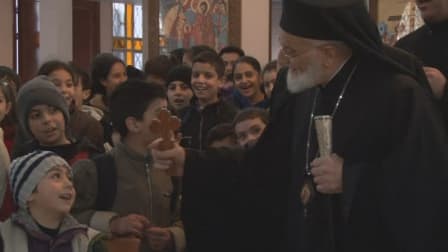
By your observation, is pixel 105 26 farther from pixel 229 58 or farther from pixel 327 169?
pixel 327 169

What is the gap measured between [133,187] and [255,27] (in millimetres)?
6542

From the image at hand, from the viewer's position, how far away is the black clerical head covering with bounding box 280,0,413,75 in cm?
276

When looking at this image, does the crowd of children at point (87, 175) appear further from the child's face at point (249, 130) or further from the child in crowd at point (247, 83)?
the child in crowd at point (247, 83)

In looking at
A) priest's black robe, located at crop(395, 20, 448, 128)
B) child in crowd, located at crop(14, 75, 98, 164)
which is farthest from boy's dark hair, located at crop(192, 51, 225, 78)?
priest's black robe, located at crop(395, 20, 448, 128)

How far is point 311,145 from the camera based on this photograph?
305 centimetres

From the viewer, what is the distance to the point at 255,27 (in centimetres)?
1004

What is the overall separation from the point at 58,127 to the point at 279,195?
1.51 m

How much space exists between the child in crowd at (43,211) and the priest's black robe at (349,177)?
0.49 metres

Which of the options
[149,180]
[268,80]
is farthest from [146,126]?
[268,80]

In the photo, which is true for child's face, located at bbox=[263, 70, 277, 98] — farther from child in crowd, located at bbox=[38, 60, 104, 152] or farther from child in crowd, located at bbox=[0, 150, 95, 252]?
child in crowd, located at bbox=[0, 150, 95, 252]

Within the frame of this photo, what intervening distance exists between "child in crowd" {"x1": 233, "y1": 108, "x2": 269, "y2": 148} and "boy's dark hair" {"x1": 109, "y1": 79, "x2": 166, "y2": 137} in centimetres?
86

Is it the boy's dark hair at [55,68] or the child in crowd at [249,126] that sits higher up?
the boy's dark hair at [55,68]

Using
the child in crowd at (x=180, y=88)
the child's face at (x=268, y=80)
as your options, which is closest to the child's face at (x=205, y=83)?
the child in crowd at (x=180, y=88)

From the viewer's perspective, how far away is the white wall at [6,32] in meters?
12.1
